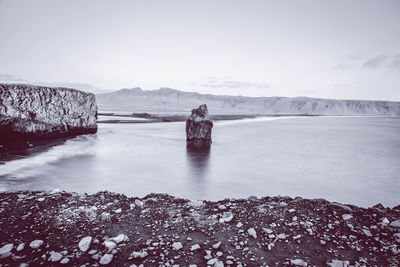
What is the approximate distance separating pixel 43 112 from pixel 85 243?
17.1m

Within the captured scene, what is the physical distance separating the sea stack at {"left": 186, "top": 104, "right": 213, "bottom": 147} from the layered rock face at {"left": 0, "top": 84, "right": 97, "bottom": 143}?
983 cm

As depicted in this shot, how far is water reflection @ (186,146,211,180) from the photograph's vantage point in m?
11.0

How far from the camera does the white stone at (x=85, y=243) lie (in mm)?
3395

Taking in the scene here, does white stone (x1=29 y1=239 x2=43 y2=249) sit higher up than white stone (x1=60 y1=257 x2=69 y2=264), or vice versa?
white stone (x1=29 y1=239 x2=43 y2=249)

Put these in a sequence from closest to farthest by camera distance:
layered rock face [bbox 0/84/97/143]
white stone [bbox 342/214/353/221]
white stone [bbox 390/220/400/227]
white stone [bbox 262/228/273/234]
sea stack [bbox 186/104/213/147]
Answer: white stone [bbox 262/228/273/234], white stone [bbox 390/220/400/227], white stone [bbox 342/214/353/221], layered rock face [bbox 0/84/97/143], sea stack [bbox 186/104/213/147]

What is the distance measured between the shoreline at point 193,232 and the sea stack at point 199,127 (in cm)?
1241

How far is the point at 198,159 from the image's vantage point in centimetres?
1379

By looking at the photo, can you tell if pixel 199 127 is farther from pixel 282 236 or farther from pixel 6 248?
pixel 6 248

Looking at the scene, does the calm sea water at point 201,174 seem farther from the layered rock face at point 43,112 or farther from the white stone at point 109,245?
the white stone at point 109,245

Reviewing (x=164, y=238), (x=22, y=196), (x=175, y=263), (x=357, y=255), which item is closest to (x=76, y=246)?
(x=164, y=238)

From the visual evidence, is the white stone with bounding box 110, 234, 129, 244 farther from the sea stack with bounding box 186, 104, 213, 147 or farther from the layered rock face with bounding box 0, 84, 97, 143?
the layered rock face with bounding box 0, 84, 97, 143

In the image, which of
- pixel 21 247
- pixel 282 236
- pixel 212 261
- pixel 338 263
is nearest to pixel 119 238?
pixel 21 247

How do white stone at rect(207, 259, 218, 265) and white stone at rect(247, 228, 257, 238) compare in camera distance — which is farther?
white stone at rect(247, 228, 257, 238)

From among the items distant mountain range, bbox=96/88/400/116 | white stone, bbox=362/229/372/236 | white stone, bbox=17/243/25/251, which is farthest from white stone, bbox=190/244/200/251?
distant mountain range, bbox=96/88/400/116
